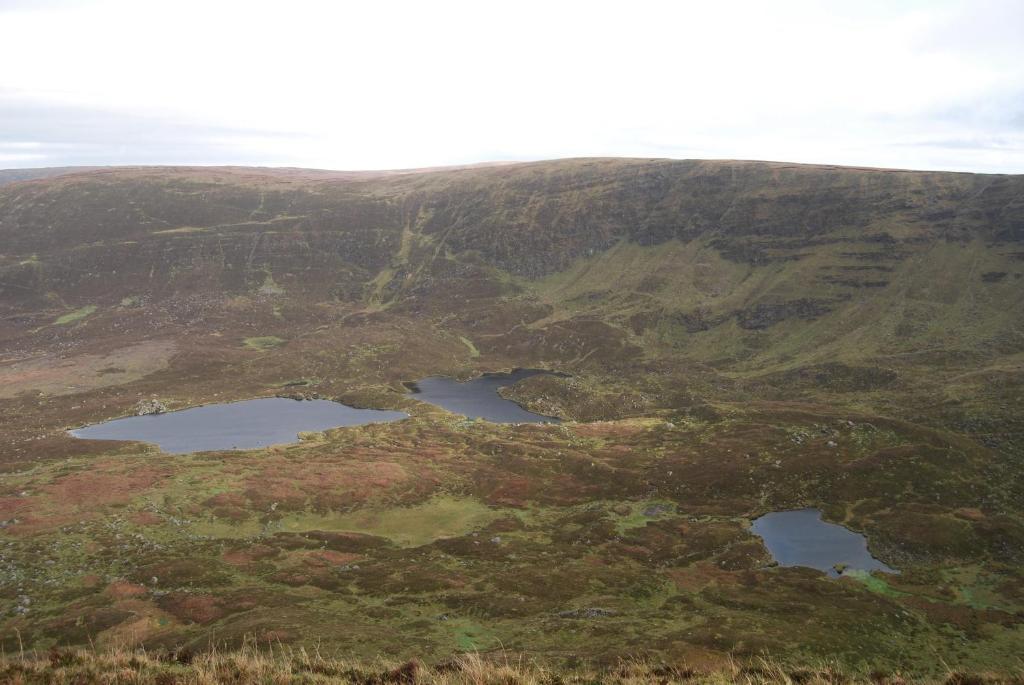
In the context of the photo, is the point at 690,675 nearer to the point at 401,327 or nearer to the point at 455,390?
the point at 455,390

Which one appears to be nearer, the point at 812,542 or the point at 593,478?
the point at 812,542

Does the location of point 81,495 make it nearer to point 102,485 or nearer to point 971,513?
point 102,485

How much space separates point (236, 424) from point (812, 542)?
9765 centimetres

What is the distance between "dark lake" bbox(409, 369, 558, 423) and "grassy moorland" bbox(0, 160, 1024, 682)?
5.02m

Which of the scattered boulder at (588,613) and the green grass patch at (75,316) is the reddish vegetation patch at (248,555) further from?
the green grass patch at (75,316)

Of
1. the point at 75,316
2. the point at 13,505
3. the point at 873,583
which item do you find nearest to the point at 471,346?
the point at 75,316

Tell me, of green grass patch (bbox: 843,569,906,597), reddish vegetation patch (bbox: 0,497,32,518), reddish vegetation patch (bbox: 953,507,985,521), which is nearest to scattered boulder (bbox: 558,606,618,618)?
green grass patch (bbox: 843,569,906,597)

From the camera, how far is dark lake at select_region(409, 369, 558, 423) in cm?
12356

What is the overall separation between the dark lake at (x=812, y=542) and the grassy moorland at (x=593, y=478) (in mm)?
1975

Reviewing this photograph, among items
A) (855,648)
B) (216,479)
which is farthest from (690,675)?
(216,479)

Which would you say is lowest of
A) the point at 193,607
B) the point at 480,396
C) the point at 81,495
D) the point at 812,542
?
the point at 480,396

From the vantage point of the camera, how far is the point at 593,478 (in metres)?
84.1

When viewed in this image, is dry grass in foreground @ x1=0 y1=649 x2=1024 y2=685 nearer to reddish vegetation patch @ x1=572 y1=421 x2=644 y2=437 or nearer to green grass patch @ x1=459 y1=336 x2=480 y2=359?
reddish vegetation patch @ x1=572 y1=421 x2=644 y2=437

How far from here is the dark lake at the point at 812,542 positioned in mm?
61188
